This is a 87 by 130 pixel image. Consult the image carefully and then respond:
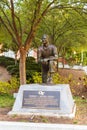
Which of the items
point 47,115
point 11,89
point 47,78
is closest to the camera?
point 47,115

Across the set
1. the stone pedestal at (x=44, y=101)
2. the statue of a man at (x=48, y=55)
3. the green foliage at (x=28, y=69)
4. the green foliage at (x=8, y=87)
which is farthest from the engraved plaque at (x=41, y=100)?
the green foliage at (x=28, y=69)

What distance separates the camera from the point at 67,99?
348 inches

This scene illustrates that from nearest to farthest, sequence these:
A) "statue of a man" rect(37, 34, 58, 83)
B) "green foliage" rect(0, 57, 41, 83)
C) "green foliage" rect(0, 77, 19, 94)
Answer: "statue of a man" rect(37, 34, 58, 83)
"green foliage" rect(0, 77, 19, 94)
"green foliage" rect(0, 57, 41, 83)

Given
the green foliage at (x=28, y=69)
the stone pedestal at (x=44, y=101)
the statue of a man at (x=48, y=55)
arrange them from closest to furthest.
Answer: the stone pedestal at (x=44, y=101) → the statue of a man at (x=48, y=55) → the green foliage at (x=28, y=69)

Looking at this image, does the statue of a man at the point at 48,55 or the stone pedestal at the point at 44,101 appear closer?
the stone pedestal at the point at 44,101

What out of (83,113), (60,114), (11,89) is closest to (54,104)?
(60,114)

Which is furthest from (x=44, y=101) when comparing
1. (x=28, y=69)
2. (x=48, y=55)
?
(x=28, y=69)

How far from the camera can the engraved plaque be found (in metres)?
8.68

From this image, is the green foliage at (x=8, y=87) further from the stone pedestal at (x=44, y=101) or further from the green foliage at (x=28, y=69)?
the stone pedestal at (x=44, y=101)

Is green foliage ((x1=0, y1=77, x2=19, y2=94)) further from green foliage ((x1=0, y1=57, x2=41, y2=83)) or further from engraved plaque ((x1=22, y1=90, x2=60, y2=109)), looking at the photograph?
engraved plaque ((x1=22, y1=90, x2=60, y2=109))

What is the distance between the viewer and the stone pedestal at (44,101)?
8.62 m

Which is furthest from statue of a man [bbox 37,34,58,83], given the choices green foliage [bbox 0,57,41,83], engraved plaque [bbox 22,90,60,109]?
green foliage [bbox 0,57,41,83]

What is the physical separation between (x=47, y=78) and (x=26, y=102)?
1.28 metres

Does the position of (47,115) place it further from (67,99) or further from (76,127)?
(76,127)
